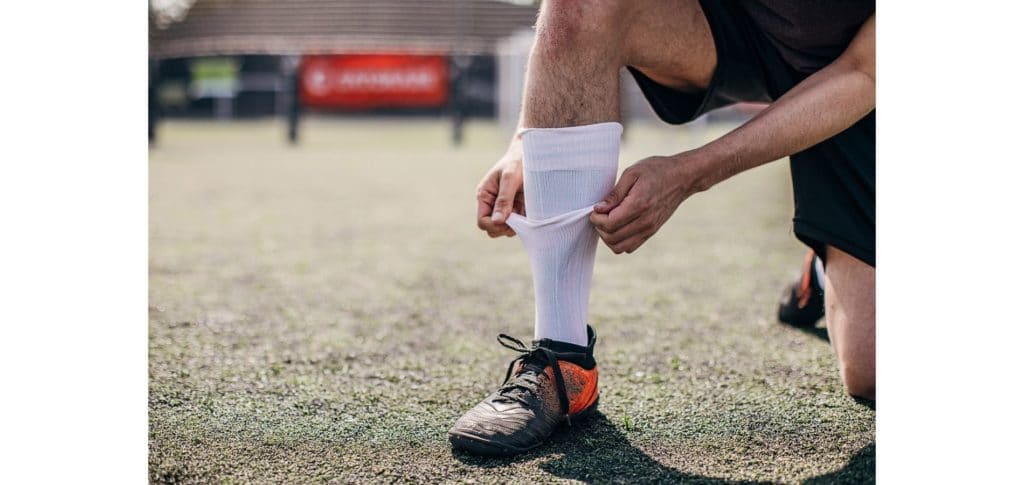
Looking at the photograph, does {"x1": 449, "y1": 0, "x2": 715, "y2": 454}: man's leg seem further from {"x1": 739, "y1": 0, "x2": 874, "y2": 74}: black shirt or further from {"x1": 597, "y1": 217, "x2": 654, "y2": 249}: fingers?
{"x1": 739, "y1": 0, "x2": 874, "y2": 74}: black shirt

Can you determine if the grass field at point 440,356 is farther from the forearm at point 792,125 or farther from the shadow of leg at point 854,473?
the forearm at point 792,125

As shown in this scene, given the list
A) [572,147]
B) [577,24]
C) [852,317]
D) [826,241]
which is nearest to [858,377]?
[852,317]

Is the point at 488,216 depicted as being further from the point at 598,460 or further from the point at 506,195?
the point at 598,460

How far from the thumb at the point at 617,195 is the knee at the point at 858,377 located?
0.56 m

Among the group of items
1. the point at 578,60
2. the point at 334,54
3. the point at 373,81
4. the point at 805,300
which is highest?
the point at 334,54

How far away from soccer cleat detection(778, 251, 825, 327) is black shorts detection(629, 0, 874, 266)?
0.37 meters

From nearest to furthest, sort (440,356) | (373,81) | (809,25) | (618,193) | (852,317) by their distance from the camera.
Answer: (618,193) < (809,25) < (852,317) < (440,356) < (373,81)

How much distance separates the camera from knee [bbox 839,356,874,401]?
4.92ft

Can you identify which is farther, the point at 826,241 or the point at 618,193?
the point at 826,241

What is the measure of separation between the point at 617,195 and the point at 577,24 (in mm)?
254

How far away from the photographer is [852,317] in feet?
5.28

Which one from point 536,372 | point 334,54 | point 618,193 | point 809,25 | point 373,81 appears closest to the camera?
point 618,193
